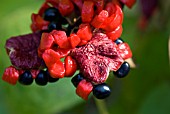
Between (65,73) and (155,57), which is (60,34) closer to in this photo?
(65,73)

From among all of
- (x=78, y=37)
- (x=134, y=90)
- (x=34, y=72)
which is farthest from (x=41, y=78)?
(x=134, y=90)

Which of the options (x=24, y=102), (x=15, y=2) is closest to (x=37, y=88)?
(x=24, y=102)

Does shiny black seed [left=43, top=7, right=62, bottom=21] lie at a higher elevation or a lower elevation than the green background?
higher

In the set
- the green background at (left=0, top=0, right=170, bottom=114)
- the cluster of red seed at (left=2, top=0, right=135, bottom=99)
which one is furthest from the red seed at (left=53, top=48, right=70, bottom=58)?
the green background at (left=0, top=0, right=170, bottom=114)

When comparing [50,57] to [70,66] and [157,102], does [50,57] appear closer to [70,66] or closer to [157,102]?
[70,66]

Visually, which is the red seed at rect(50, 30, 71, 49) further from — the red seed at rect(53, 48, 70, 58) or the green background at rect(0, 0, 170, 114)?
the green background at rect(0, 0, 170, 114)
